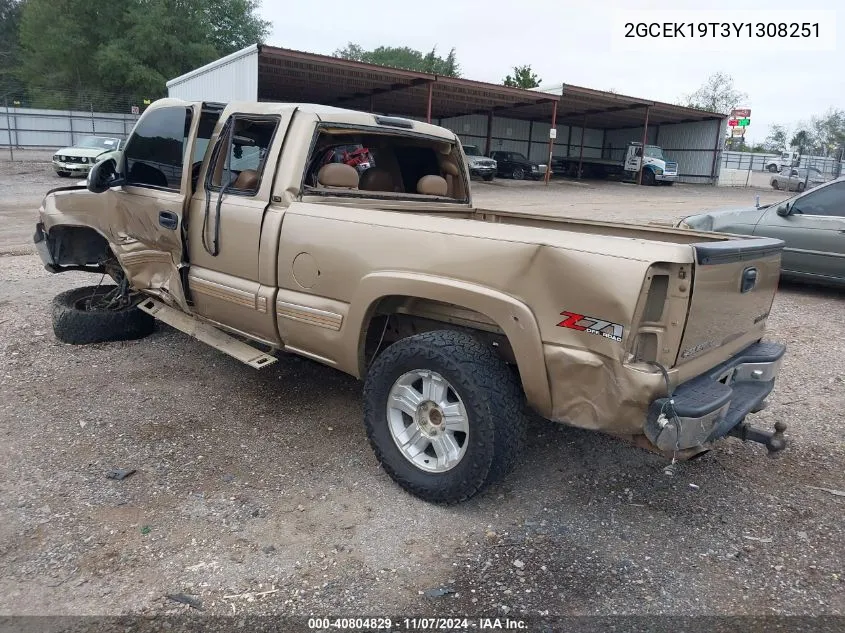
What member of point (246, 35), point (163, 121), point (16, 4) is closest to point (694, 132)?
point (246, 35)

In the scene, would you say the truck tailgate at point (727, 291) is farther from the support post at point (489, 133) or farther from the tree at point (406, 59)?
the tree at point (406, 59)

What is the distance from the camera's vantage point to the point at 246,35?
52312 millimetres

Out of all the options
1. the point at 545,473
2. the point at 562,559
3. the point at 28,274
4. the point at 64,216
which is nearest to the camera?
the point at 562,559

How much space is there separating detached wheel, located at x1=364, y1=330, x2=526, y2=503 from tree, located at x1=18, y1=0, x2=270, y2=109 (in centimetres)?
4257

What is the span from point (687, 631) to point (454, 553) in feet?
3.24

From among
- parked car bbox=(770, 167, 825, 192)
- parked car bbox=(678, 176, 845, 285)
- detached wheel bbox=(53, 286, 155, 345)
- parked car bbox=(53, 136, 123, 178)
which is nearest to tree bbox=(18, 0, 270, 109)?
parked car bbox=(53, 136, 123, 178)

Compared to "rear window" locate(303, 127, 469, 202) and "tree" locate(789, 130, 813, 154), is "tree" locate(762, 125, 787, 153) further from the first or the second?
"rear window" locate(303, 127, 469, 202)

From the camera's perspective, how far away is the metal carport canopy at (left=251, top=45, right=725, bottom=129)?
23031 millimetres

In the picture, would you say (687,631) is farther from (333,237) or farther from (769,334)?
(769,334)

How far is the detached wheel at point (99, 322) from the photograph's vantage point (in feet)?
17.6

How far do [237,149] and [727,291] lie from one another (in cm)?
314

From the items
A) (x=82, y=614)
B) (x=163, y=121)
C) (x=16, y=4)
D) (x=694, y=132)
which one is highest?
(x=16, y=4)

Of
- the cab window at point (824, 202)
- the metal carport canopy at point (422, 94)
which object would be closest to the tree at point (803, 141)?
the metal carport canopy at point (422, 94)

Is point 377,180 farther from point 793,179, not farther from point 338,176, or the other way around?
point 793,179
